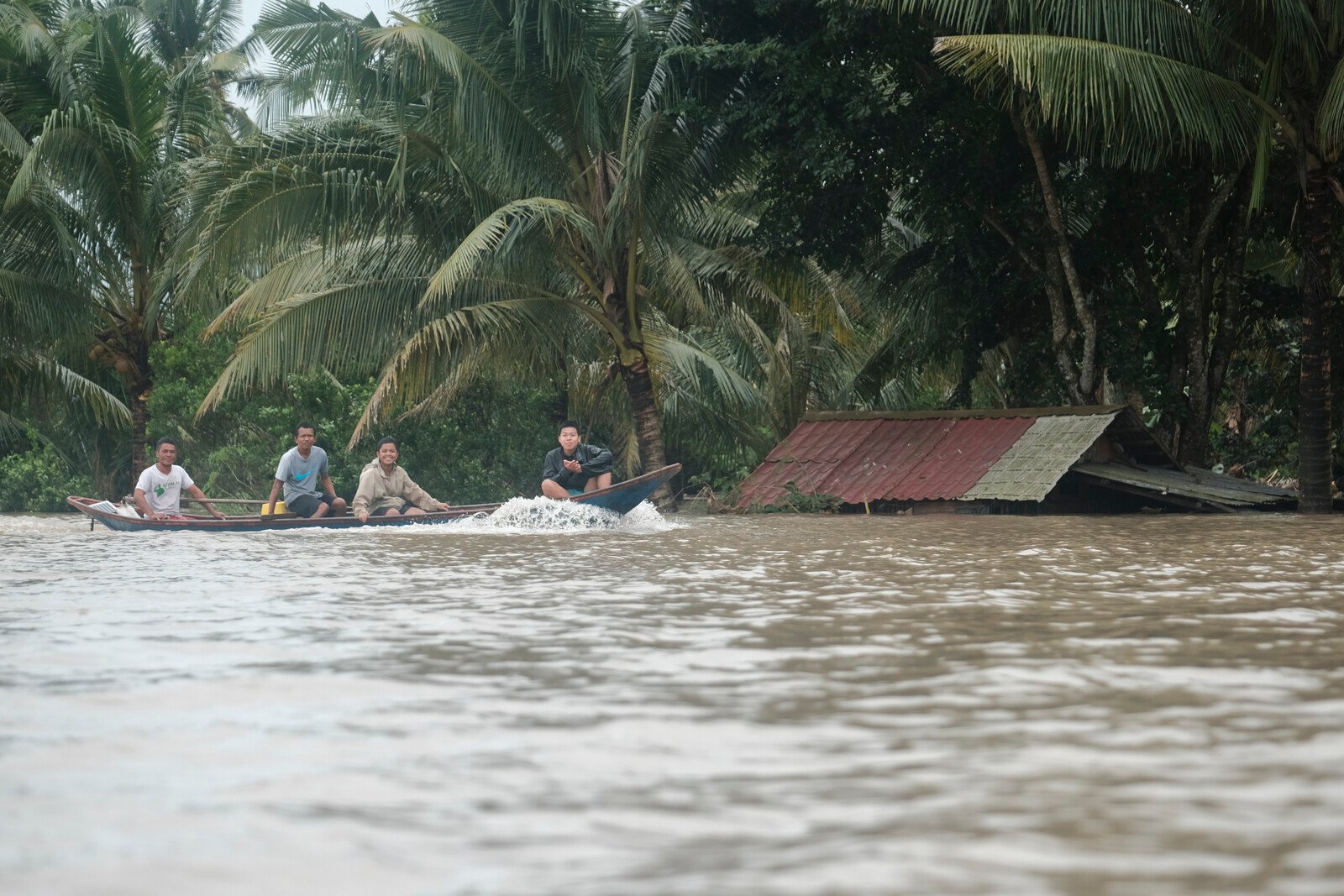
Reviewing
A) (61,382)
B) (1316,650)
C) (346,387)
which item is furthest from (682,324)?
(1316,650)

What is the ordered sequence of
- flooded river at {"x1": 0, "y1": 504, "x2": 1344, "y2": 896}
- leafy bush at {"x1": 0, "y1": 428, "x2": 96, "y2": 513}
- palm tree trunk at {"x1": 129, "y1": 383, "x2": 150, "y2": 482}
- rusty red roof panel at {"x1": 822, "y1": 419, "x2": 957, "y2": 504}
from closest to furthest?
flooded river at {"x1": 0, "y1": 504, "x2": 1344, "y2": 896} → rusty red roof panel at {"x1": 822, "y1": 419, "x2": 957, "y2": 504} → palm tree trunk at {"x1": 129, "y1": 383, "x2": 150, "y2": 482} → leafy bush at {"x1": 0, "y1": 428, "x2": 96, "y2": 513}

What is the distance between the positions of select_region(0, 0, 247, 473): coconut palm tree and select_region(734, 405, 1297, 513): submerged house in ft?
29.3

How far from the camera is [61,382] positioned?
2191 cm

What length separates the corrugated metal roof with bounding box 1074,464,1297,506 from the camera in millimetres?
16312

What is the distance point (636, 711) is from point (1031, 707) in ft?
3.22

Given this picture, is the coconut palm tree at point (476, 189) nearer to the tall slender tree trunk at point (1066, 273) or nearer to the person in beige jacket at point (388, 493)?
the person in beige jacket at point (388, 493)

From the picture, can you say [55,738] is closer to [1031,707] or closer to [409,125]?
[1031,707]

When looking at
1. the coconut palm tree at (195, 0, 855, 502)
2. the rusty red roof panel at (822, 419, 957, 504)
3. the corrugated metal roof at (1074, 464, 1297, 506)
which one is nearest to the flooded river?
the corrugated metal roof at (1074, 464, 1297, 506)

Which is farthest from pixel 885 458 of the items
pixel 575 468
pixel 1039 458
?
pixel 575 468

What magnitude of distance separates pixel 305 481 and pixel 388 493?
89 cm

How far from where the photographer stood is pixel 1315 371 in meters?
16.1

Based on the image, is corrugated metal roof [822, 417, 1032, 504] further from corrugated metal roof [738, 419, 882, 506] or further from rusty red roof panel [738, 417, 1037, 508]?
corrugated metal roof [738, 419, 882, 506]

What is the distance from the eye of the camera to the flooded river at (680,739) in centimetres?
243

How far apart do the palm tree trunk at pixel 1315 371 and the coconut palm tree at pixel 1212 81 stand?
1 cm
